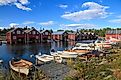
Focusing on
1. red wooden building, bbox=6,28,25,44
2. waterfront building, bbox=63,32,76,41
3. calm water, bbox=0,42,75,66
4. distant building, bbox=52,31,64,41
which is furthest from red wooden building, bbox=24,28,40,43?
calm water, bbox=0,42,75,66

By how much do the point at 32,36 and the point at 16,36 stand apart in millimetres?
6372

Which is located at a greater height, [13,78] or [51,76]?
[13,78]

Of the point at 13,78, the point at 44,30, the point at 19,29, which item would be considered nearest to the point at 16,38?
the point at 19,29

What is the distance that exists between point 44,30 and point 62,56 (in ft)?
194

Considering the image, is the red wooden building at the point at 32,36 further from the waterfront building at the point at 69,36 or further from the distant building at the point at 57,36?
the waterfront building at the point at 69,36

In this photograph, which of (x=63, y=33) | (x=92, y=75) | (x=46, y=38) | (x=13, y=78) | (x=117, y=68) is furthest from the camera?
(x=63, y=33)

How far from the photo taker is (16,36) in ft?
269

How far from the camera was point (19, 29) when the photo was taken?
83.1 meters

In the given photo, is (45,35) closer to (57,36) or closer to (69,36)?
(57,36)

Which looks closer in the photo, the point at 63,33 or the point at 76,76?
the point at 76,76

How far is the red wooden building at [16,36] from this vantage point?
265 feet

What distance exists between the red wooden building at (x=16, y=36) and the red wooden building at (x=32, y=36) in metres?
1.49

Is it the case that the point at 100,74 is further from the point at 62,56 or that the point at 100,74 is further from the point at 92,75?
the point at 62,56

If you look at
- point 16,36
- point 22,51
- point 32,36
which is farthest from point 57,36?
point 22,51
